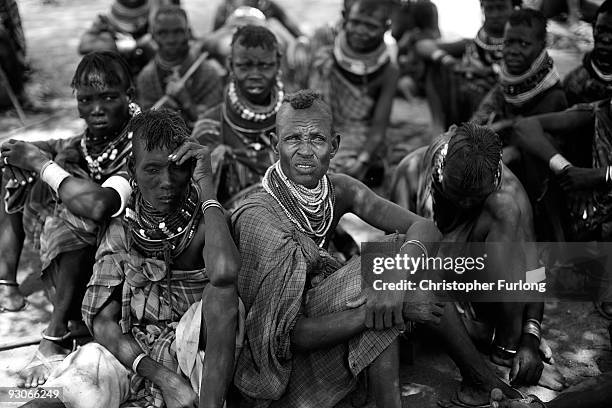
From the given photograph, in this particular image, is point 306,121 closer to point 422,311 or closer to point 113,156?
point 422,311

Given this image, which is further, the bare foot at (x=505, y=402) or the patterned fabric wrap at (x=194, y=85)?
the patterned fabric wrap at (x=194, y=85)

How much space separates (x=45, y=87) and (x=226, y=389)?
16.9 feet

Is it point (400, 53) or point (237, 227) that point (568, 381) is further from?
point (400, 53)

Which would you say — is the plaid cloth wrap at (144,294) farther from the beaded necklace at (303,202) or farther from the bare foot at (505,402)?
the bare foot at (505,402)

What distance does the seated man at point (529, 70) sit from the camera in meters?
5.10

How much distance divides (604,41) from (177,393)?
3272 millimetres

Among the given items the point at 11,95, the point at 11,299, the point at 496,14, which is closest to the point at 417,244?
the point at 11,299

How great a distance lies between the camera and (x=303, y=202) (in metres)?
3.72

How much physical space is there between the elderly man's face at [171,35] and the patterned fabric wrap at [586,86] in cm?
302

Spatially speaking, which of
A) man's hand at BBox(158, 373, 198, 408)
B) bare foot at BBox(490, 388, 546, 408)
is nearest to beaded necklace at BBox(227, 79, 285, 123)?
man's hand at BBox(158, 373, 198, 408)

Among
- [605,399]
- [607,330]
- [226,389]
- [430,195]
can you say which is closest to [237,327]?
[226,389]

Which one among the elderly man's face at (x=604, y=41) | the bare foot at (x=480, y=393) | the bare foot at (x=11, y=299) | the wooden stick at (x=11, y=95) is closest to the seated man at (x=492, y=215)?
the bare foot at (x=480, y=393)

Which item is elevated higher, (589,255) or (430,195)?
(430,195)

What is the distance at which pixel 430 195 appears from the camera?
4.30 m
